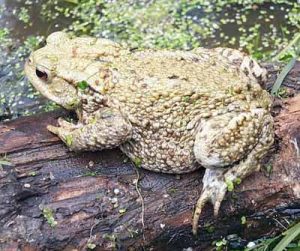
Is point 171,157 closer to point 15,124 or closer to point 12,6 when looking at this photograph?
point 15,124

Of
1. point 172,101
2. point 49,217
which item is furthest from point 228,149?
point 49,217

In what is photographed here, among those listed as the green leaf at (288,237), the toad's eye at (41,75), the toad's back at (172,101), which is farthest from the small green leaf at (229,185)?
the toad's eye at (41,75)

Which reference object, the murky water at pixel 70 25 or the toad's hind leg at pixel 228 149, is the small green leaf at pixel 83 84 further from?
the murky water at pixel 70 25

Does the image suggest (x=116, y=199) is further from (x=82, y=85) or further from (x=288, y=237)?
(x=288, y=237)

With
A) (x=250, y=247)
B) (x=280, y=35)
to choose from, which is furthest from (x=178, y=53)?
(x=280, y=35)

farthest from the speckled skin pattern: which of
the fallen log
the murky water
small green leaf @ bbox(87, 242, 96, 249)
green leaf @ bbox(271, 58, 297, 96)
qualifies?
the murky water

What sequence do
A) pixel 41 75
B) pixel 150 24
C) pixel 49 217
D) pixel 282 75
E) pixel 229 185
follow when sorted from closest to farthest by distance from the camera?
pixel 49 217 < pixel 229 185 < pixel 41 75 < pixel 282 75 < pixel 150 24
